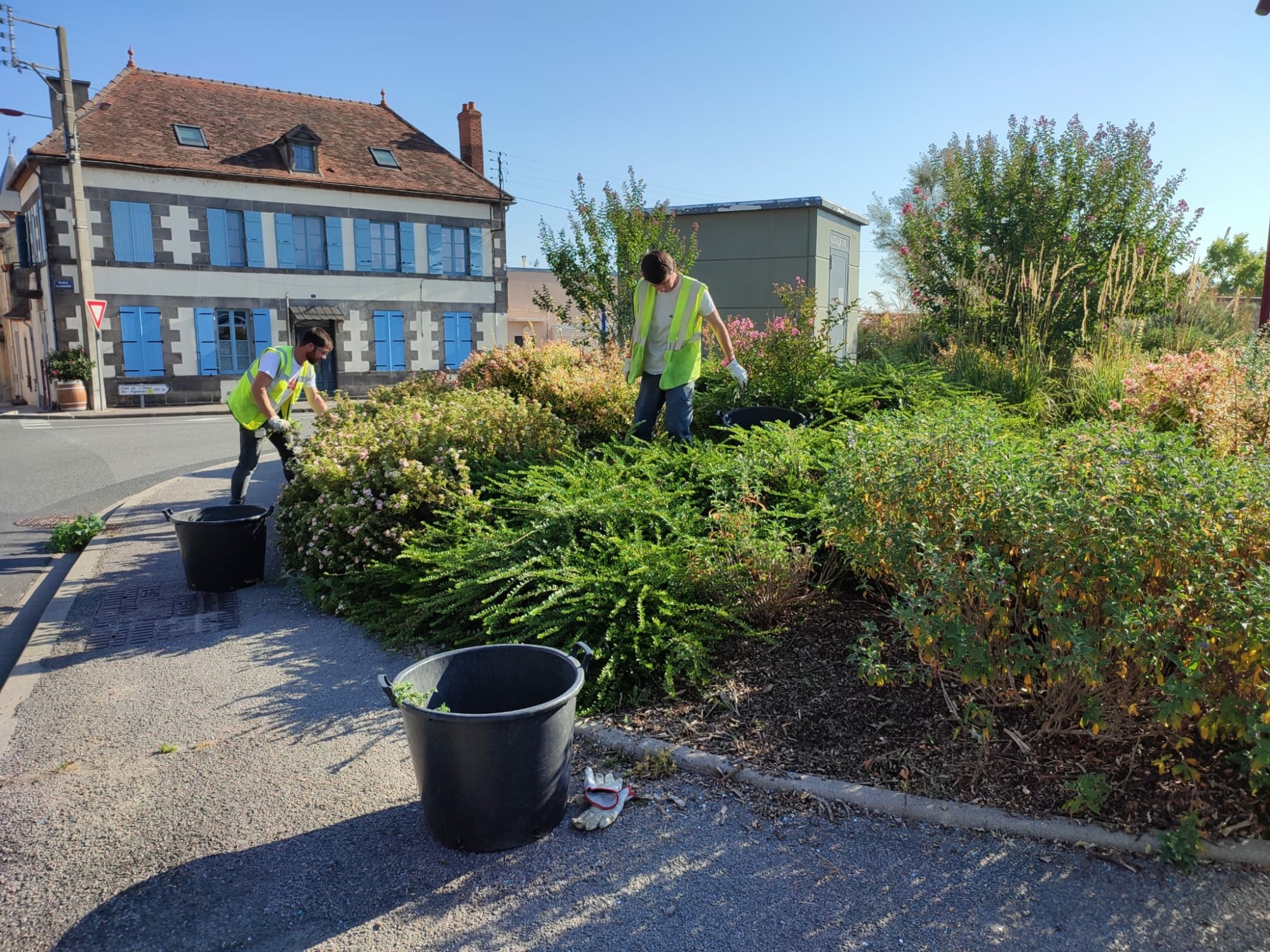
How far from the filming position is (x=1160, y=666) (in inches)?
111

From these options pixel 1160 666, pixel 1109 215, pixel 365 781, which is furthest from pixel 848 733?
pixel 1109 215

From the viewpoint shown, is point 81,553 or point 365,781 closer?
point 365,781

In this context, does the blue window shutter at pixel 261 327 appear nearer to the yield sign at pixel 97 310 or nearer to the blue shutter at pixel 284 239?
the blue shutter at pixel 284 239

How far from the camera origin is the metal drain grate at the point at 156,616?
5.25 metres

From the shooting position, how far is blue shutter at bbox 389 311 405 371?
1123 inches

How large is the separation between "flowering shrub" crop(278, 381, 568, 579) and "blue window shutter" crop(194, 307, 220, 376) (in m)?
20.8

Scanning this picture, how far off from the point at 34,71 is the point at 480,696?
25735mm

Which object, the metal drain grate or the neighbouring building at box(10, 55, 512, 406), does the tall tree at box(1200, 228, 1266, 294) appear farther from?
the metal drain grate

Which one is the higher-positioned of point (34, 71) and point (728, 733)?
point (34, 71)

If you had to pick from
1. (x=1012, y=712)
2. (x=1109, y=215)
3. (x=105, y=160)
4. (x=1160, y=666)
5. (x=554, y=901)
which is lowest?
(x=554, y=901)

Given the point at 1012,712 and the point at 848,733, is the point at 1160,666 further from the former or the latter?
the point at 848,733

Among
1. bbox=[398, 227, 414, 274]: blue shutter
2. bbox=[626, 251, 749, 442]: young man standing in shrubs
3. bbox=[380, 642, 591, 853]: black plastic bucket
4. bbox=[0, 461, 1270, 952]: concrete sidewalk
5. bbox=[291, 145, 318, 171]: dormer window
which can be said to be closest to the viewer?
bbox=[0, 461, 1270, 952]: concrete sidewalk

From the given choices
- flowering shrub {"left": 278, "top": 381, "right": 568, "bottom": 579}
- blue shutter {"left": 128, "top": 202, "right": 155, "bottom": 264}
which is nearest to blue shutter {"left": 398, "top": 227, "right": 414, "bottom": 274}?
blue shutter {"left": 128, "top": 202, "right": 155, "bottom": 264}

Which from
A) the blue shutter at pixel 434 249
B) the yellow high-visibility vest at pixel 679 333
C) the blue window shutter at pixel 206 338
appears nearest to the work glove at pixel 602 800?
the yellow high-visibility vest at pixel 679 333
